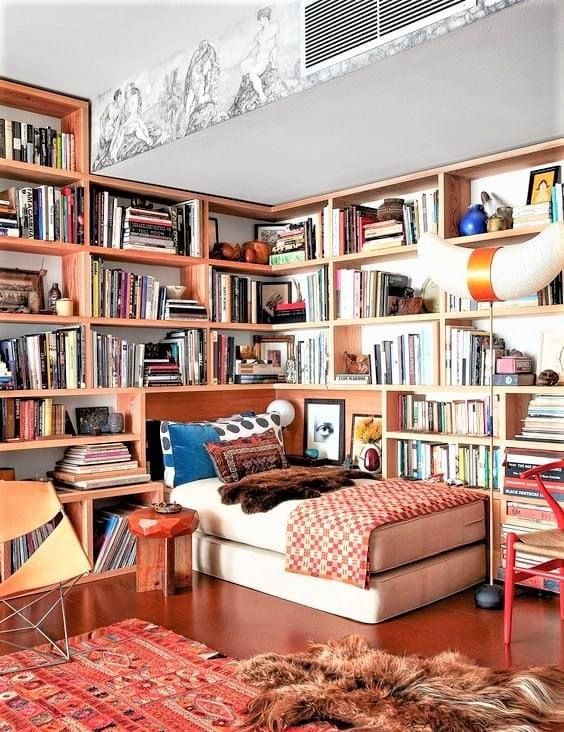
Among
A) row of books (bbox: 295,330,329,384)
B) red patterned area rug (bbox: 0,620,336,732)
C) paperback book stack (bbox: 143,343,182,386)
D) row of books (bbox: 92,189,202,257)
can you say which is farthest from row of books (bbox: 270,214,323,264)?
red patterned area rug (bbox: 0,620,336,732)

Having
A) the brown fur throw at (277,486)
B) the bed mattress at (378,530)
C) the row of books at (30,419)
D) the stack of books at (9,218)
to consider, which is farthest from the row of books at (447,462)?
the stack of books at (9,218)

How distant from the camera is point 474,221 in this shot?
14.6 feet

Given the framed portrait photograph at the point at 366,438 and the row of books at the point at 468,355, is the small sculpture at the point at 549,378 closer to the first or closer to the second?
the row of books at the point at 468,355

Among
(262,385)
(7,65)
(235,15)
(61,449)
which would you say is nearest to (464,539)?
(262,385)

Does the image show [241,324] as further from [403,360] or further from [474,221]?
[474,221]

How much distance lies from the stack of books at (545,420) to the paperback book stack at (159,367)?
2173 millimetres

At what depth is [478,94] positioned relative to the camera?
3275mm

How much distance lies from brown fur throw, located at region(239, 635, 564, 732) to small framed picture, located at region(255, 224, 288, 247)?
3423 mm

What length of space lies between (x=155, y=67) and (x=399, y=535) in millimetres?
2634

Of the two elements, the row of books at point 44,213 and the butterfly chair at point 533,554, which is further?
the row of books at point 44,213

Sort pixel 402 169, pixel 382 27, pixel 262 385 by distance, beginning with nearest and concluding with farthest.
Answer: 1. pixel 382 27
2. pixel 402 169
3. pixel 262 385

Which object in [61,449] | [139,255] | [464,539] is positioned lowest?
[464,539]

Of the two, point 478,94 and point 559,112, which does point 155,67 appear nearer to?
point 478,94

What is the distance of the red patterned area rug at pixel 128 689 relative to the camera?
Result: 265 centimetres
